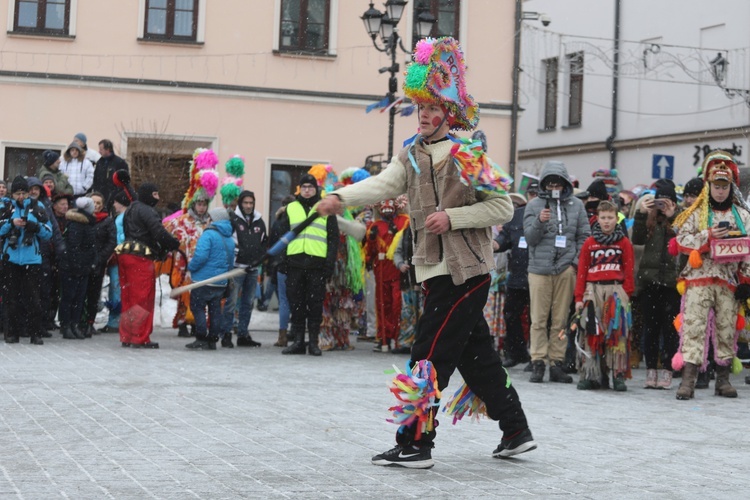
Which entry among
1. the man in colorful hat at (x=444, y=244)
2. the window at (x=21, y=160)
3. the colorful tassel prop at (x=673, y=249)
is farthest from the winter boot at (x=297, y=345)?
the window at (x=21, y=160)

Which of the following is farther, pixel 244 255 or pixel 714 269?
pixel 244 255

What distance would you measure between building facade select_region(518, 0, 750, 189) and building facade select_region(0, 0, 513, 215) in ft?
14.1

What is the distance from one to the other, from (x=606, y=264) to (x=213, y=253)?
16.7 feet

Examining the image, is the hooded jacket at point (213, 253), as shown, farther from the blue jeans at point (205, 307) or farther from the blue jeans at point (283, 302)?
the blue jeans at point (283, 302)

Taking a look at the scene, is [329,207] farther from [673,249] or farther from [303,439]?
[673,249]

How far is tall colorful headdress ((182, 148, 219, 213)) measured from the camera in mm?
15906

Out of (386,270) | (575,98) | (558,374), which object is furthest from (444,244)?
(575,98)

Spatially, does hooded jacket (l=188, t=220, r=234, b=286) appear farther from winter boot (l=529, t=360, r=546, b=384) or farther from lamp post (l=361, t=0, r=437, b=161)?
lamp post (l=361, t=0, r=437, b=161)

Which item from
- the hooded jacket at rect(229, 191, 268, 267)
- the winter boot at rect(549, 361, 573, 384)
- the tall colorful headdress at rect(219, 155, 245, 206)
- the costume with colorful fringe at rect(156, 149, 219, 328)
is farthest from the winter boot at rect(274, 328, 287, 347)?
the winter boot at rect(549, 361, 573, 384)

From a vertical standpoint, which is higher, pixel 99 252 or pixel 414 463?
pixel 99 252

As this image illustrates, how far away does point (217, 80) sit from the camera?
2495 cm

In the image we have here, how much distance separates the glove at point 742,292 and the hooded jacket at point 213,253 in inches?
234

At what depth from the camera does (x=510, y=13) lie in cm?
2633

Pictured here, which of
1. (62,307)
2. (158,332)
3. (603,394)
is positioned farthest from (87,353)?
(603,394)
